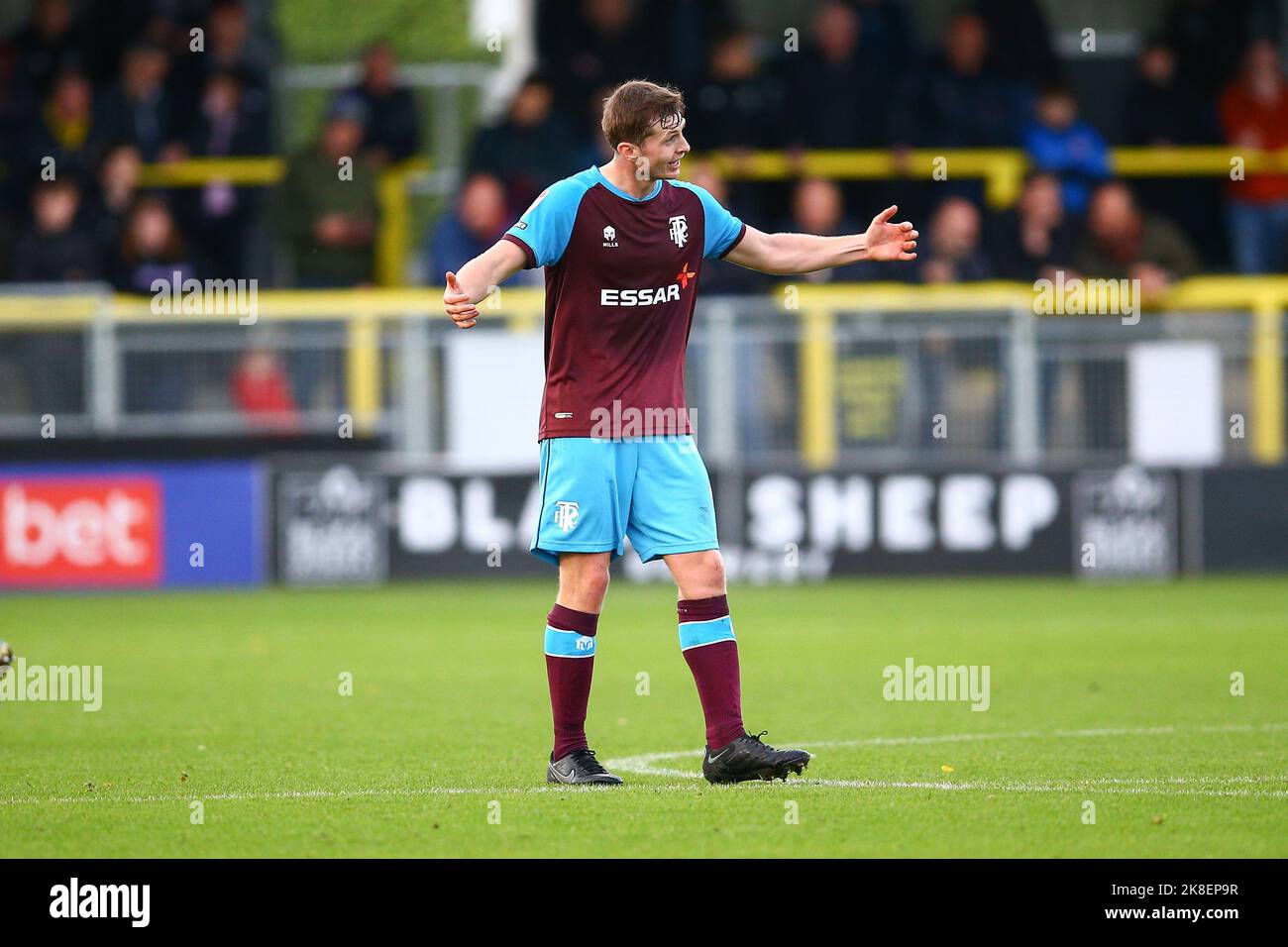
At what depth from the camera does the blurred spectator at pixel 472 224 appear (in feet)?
60.2

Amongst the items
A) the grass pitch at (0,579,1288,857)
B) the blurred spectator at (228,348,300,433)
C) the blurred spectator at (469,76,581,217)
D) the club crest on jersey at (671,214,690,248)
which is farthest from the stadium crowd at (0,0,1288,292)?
the club crest on jersey at (671,214,690,248)

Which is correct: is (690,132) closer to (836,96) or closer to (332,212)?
(836,96)

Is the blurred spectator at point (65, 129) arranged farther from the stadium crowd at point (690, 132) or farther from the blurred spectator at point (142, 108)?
the blurred spectator at point (142, 108)

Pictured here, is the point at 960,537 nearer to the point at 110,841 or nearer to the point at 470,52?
the point at 110,841

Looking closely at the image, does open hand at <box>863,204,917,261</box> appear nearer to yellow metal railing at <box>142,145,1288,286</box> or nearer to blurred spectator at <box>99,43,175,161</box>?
yellow metal railing at <box>142,145,1288,286</box>

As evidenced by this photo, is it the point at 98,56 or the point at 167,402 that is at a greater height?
the point at 98,56

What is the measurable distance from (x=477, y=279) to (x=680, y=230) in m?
0.77

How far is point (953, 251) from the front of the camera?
709 inches

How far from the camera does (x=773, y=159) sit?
19.4m

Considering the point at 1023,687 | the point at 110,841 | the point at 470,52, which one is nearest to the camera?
the point at 110,841

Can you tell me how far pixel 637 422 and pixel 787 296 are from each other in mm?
9307

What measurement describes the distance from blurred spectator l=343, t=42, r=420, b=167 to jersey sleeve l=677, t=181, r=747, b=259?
12.3 m

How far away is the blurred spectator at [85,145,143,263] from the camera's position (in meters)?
18.9

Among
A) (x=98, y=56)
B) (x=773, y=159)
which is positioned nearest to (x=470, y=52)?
(x=98, y=56)
